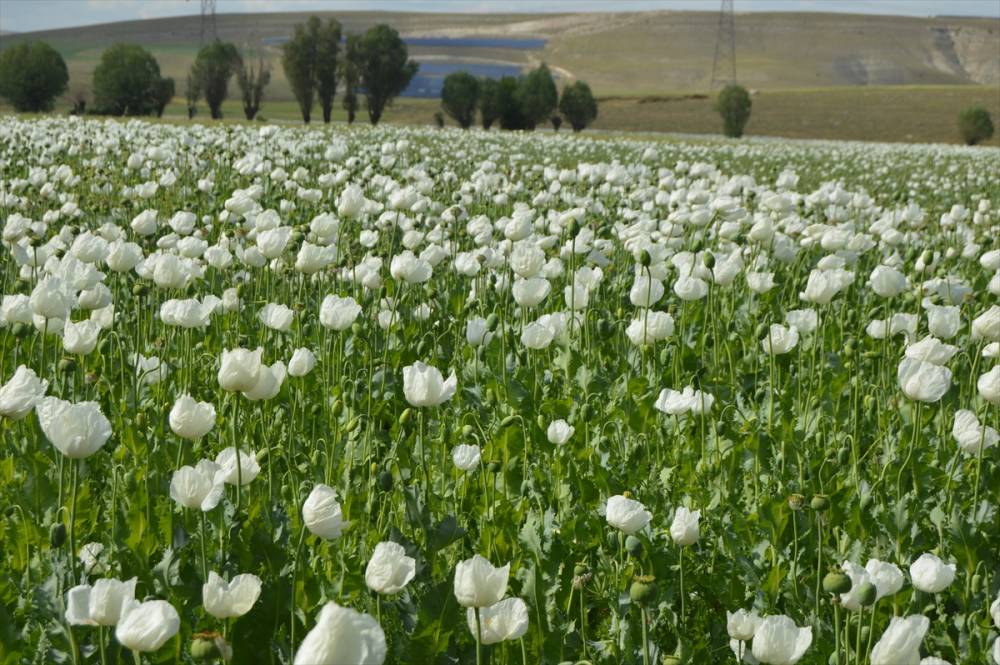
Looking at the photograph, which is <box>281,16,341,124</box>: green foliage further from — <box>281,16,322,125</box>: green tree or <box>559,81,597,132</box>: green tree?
<box>559,81,597,132</box>: green tree

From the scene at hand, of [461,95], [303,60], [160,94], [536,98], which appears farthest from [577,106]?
[160,94]

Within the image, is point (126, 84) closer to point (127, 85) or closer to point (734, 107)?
point (127, 85)

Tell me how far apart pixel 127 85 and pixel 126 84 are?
182 millimetres

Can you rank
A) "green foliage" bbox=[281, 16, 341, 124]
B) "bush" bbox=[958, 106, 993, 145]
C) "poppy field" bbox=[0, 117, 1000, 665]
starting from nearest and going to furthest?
"poppy field" bbox=[0, 117, 1000, 665] → "bush" bbox=[958, 106, 993, 145] → "green foliage" bbox=[281, 16, 341, 124]

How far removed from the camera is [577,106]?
66875 mm

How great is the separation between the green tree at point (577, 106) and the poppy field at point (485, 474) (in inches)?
2449

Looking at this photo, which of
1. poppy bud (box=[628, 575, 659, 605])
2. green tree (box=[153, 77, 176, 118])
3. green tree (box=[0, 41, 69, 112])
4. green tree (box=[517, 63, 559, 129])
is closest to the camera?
poppy bud (box=[628, 575, 659, 605])

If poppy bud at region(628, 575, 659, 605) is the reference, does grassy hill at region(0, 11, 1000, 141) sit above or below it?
above

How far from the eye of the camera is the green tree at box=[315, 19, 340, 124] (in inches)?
2584

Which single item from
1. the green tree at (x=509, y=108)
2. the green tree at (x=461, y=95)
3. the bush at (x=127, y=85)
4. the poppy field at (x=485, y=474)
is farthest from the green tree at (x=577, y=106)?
the poppy field at (x=485, y=474)

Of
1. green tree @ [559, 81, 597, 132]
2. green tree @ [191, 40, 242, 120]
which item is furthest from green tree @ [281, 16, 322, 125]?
green tree @ [559, 81, 597, 132]

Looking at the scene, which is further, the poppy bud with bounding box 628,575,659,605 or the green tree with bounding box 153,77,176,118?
the green tree with bounding box 153,77,176,118

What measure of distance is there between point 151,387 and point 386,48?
2600 inches

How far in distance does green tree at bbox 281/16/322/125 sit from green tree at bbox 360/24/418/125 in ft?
10.2
